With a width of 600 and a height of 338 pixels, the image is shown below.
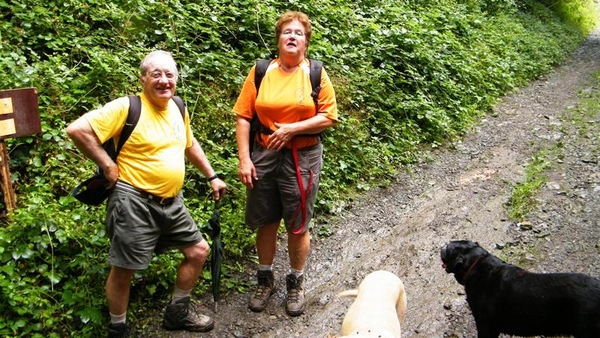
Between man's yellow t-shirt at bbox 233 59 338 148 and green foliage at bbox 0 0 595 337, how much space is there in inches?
55.2

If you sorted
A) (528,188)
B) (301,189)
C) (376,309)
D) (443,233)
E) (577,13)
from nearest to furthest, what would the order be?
(376,309)
(301,189)
(443,233)
(528,188)
(577,13)

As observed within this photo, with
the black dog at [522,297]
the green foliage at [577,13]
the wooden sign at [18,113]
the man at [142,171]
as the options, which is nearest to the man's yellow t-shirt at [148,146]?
the man at [142,171]

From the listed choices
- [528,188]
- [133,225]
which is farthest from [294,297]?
[528,188]

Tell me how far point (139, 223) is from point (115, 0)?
13.6ft

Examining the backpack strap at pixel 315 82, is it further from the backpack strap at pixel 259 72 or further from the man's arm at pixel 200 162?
the man's arm at pixel 200 162

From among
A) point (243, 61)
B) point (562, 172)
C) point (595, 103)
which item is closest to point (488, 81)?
point (595, 103)

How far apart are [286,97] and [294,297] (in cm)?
167

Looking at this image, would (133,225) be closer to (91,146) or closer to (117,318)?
(91,146)

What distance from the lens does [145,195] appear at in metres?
2.97

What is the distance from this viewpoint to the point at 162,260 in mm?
3820

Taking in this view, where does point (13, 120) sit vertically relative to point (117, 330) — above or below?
above

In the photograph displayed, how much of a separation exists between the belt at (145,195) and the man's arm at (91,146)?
0.06 metres

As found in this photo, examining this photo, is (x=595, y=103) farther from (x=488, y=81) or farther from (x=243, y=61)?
(x=243, y=61)

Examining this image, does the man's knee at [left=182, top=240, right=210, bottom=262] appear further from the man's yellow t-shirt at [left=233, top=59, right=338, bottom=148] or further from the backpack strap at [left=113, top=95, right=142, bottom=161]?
the man's yellow t-shirt at [left=233, top=59, right=338, bottom=148]
